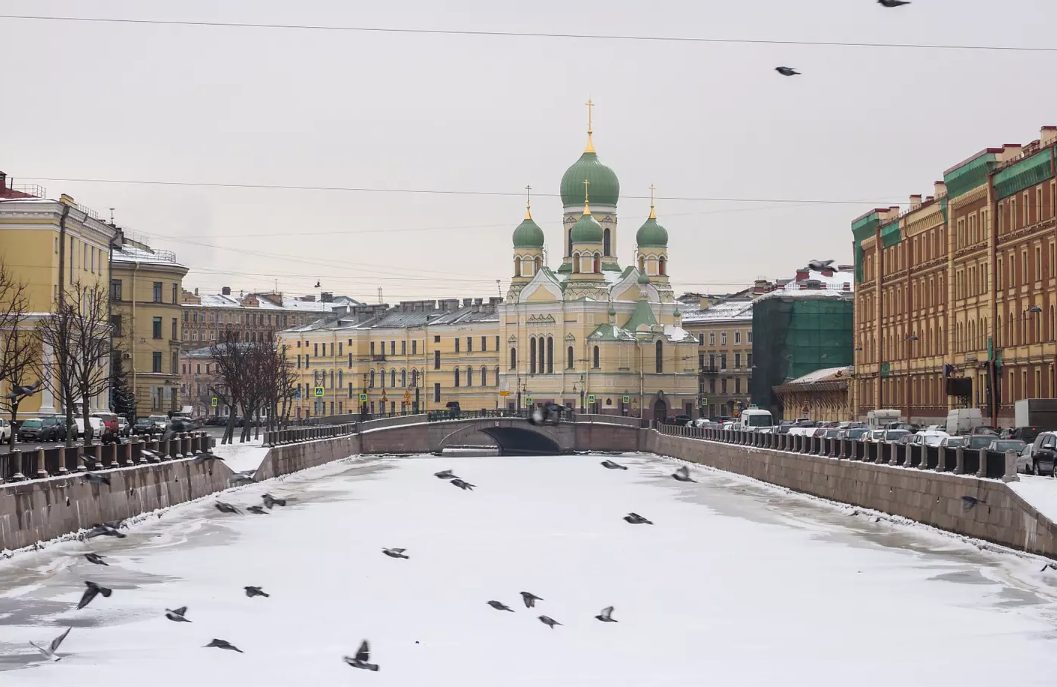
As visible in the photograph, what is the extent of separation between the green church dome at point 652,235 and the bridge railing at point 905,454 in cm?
9082

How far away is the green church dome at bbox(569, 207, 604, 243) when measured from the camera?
160 metres

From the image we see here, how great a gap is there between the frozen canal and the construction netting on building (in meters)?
79.3

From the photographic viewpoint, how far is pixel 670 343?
157250 mm

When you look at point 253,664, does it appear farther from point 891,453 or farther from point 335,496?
point 335,496

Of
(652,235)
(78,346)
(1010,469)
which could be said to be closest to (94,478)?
(1010,469)

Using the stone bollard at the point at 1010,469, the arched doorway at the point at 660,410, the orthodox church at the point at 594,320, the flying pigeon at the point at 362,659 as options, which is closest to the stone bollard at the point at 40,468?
the flying pigeon at the point at 362,659

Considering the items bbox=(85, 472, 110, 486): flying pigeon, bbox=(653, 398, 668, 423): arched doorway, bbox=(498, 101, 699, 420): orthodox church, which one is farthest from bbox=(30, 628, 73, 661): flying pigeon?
bbox=(653, 398, 668, 423): arched doorway

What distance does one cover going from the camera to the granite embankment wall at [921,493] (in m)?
36.1

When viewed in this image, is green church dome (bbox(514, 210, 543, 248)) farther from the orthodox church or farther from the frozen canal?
the frozen canal

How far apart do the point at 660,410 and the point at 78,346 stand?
91.4 m

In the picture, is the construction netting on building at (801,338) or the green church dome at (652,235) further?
the green church dome at (652,235)

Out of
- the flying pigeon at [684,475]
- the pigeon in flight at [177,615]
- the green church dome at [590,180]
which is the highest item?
the green church dome at [590,180]

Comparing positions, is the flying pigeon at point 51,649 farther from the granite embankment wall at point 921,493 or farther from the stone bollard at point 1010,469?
the stone bollard at point 1010,469

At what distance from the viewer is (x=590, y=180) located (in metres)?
164
